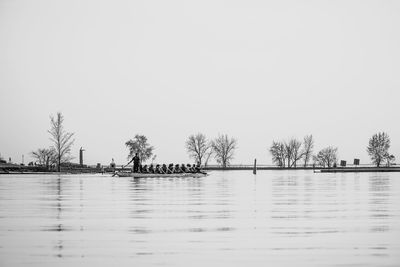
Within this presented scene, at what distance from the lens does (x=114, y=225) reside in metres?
14.3

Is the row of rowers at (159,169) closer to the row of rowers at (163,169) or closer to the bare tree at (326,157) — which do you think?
the row of rowers at (163,169)

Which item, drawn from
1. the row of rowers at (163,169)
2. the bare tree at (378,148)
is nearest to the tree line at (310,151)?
the bare tree at (378,148)

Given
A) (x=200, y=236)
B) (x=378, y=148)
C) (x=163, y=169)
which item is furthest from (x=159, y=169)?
(x=378, y=148)

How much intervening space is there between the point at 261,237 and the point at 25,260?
4.82 meters

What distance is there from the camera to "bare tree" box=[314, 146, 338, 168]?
151m

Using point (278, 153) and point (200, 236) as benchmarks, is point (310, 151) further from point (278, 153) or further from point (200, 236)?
point (200, 236)

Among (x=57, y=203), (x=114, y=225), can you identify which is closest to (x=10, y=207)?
(x=57, y=203)

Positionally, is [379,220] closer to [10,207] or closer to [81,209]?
[81,209]

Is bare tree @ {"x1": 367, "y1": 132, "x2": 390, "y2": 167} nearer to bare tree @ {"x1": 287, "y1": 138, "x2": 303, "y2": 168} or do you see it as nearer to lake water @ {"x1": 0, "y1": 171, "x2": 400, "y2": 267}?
bare tree @ {"x1": 287, "y1": 138, "x2": 303, "y2": 168}

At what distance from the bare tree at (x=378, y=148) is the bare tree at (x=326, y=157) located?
9.39 meters

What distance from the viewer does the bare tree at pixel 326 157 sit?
151m

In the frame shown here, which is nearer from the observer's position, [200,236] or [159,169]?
[200,236]

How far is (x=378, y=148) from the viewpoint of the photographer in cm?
14612

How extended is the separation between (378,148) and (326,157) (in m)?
13.1
